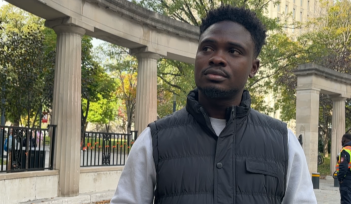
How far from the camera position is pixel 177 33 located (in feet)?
50.5

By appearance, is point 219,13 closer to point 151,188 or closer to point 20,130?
point 151,188

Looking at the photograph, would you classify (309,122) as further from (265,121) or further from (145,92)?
(265,121)

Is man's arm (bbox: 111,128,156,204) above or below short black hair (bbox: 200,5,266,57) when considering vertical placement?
below

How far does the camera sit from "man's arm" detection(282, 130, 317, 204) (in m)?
1.85

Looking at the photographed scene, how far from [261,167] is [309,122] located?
18.1 meters

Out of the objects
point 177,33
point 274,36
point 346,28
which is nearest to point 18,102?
point 177,33

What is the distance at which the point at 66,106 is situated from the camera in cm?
1130

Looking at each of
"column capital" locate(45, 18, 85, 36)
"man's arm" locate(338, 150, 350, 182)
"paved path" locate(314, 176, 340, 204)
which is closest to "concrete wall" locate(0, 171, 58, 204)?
"column capital" locate(45, 18, 85, 36)

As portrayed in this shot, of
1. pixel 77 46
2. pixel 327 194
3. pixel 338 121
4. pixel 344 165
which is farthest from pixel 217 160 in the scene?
pixel 338 121

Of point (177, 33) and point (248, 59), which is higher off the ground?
point (177, 33)

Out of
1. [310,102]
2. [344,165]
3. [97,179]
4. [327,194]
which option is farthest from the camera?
[310,102]

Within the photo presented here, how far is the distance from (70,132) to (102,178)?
2.04 meters

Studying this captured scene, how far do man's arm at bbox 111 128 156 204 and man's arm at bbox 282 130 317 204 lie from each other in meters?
0.61

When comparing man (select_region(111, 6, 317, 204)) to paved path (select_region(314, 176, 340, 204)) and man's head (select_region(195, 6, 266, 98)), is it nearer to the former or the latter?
man's head (select_region(195, 6, 266, 98))
